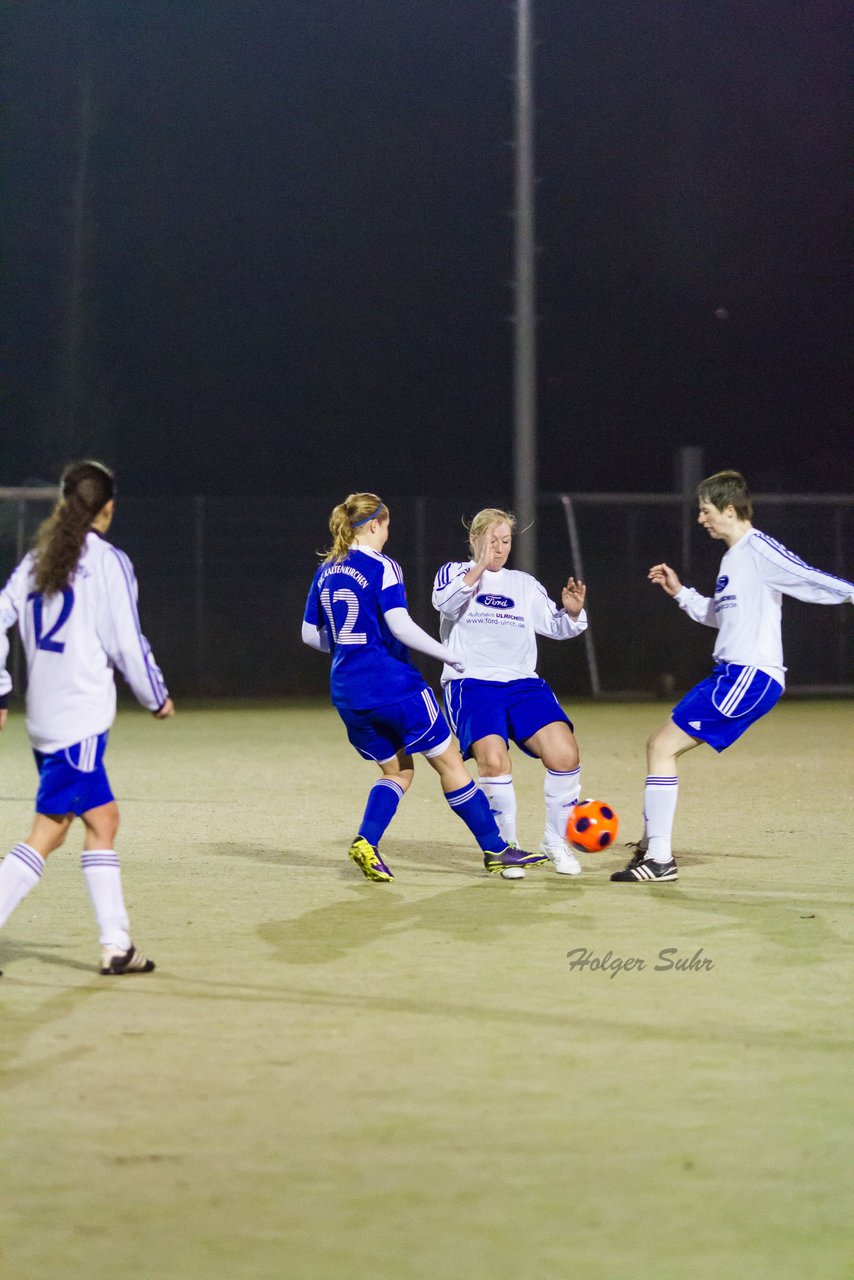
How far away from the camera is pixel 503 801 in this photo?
815 cm

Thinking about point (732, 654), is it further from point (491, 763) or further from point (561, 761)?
point (491, 763)

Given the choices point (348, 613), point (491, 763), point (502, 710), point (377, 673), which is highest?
point (348, 613)

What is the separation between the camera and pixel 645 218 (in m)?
30.4

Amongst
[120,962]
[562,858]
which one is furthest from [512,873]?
[120,962]

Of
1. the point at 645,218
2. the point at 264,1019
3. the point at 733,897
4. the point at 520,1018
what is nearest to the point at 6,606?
the point at 264,1019

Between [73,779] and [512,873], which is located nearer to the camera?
[73,779]

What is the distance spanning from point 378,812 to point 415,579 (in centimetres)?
1495

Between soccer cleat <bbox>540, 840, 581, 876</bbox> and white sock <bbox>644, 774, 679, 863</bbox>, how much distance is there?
36cm

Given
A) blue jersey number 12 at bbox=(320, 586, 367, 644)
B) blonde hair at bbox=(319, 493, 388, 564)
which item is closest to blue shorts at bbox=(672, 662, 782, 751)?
blue jersey number 12 at bbox=(320, 586, 367, 644)

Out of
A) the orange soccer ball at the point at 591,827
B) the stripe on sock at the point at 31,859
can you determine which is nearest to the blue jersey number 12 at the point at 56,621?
the stripe on sock at the point at 31,859

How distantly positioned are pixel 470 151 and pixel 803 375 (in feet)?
24.3

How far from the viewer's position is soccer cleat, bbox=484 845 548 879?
781cm

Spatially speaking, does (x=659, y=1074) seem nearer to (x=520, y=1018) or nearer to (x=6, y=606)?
(x=520, y=1018)

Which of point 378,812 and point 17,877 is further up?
point 17,877
